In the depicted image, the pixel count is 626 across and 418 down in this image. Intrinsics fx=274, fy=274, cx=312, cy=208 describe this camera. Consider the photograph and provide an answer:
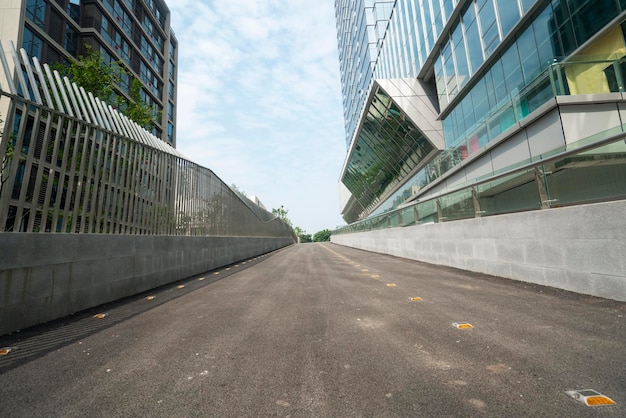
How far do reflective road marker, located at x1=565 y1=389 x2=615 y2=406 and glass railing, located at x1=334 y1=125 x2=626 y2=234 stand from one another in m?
3.50

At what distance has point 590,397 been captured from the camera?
1791 millimetres

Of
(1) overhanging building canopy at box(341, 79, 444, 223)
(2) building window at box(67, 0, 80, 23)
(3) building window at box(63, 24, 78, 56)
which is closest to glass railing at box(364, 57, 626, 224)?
(1) overhanging building canopy at box(341, 79, 444, 223)

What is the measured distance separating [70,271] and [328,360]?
4.32m

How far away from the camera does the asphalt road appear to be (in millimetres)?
1818

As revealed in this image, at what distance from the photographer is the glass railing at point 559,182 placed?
401 cm

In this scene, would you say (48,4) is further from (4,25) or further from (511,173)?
(511,173)

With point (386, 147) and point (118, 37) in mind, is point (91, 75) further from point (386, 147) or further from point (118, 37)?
point (386, 147)

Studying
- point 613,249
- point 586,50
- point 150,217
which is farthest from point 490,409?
point 586,50

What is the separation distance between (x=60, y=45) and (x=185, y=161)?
23733 millimetres

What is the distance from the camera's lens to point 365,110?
27.0 meters

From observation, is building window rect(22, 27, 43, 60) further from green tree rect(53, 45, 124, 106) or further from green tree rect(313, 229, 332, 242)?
green tree rect(313, 229, 332, 242)

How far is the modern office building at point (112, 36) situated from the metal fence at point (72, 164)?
18414 mm

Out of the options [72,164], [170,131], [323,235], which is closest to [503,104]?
[72,164]

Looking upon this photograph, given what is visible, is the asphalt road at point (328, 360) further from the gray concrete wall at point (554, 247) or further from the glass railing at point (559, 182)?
the glass railing at point (559, 182)
